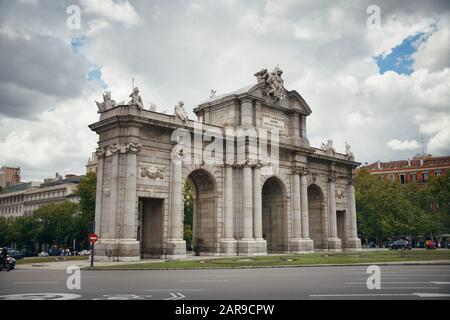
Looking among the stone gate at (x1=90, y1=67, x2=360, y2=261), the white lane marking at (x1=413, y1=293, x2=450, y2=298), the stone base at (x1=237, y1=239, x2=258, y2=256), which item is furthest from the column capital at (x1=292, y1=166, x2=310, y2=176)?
the white lane marking at (x1=413, y1=293, x2=450, y2=298)

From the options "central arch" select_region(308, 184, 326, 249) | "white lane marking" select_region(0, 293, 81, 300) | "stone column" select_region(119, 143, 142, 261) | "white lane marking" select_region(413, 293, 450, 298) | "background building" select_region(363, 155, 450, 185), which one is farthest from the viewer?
"background building" select_region(363, 155, 450, 185)

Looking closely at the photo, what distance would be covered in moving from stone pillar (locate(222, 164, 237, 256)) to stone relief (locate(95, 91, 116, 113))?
12.3m

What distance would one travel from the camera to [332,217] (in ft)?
178

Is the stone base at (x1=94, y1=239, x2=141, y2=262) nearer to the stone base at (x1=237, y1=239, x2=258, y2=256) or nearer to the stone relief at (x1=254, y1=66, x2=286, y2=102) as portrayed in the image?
the stone base at (x1=237, y1=239, x2=258, y2=256)

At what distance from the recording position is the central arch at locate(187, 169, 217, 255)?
42.7 meters

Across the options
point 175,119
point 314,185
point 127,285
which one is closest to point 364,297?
point 127,285

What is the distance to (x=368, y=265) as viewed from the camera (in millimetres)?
25672

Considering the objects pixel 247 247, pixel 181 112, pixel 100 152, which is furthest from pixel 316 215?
pixel 100 152

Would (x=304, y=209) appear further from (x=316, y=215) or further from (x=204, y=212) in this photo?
(x=204, y=212)

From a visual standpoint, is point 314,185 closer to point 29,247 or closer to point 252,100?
point 252,100

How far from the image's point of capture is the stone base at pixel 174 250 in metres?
37.0

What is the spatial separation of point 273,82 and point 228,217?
15866 millimetres

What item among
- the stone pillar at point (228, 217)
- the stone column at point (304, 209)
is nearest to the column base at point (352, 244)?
the stone column at point (304, 209)
